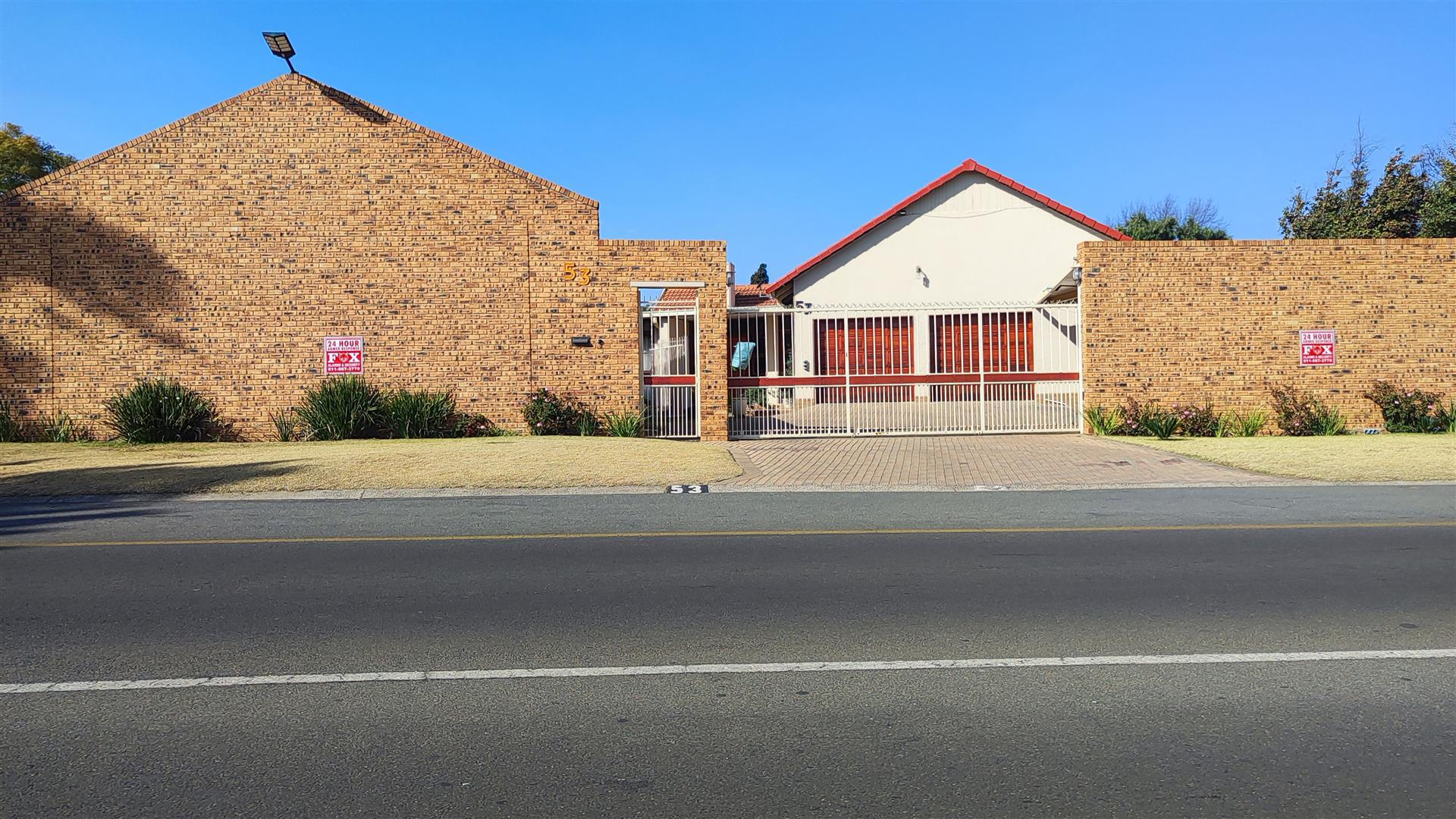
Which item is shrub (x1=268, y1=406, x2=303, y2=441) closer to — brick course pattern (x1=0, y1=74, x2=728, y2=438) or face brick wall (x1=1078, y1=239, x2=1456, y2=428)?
brick course pattern (x1=0, y1=74, x2=728, y2=438)

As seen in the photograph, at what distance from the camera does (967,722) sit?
4.60 meters

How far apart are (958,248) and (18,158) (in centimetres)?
3413

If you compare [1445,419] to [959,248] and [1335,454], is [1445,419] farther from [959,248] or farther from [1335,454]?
[959,248]

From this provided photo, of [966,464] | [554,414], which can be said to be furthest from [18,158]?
[966,464]

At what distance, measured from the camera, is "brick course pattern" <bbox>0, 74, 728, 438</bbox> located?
64.2ft

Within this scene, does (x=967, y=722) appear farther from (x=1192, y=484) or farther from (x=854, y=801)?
(x=1192, y=484)

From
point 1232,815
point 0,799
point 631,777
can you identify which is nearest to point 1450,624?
point 1232,815

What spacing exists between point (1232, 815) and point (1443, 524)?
7.56 meters

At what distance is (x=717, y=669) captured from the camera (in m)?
5.38

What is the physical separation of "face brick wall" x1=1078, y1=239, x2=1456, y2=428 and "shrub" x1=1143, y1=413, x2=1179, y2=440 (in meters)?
0.45

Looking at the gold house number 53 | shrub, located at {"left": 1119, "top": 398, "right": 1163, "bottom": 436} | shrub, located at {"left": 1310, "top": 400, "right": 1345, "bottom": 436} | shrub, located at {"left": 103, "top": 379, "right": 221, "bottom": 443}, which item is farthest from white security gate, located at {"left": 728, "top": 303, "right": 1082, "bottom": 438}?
shrub, located at {"left": 103, "top": 379, "right": 221, "bottom": 443}

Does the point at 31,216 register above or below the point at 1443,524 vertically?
above

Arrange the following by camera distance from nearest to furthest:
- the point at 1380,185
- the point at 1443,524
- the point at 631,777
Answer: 1. the point at 631,777
2. the point at 1443,524
3. the point at 1380,185

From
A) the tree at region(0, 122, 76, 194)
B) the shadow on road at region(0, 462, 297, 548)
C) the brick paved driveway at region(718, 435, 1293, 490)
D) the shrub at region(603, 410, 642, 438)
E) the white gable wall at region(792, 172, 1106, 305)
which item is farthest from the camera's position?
the tree at region(0, 122, 76, 194)
